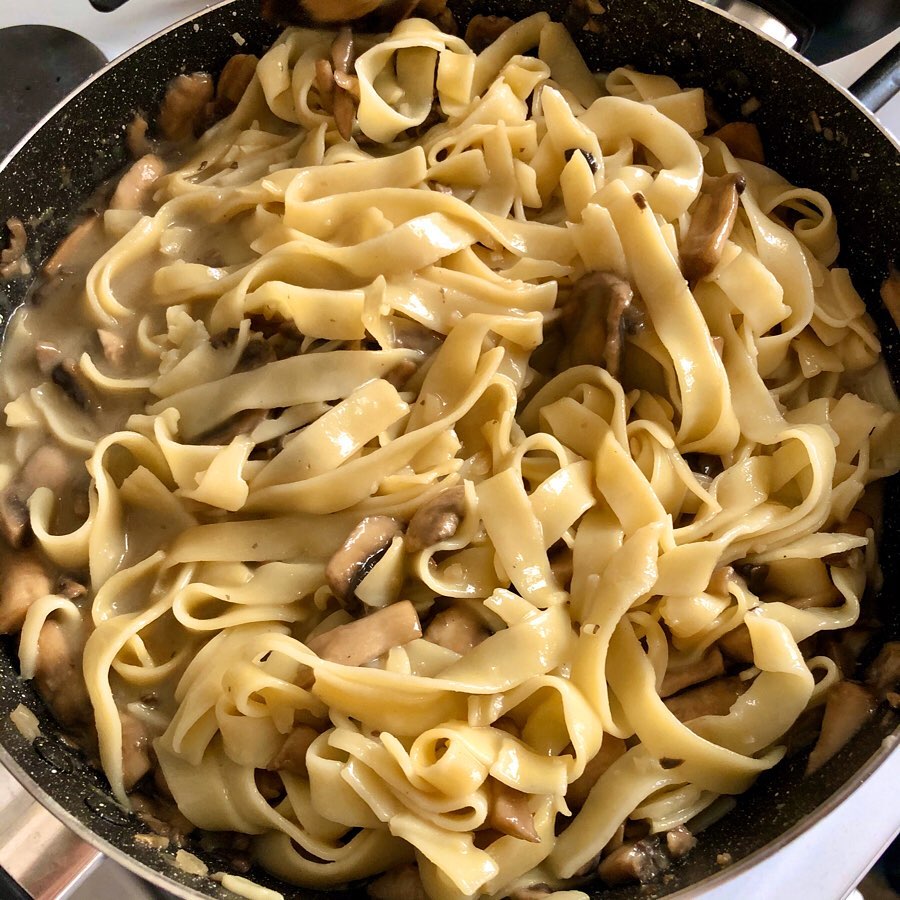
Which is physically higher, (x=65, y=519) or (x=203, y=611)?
(x=203, y=611)

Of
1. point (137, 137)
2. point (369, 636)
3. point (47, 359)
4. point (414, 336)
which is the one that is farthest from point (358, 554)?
point (137, 137)

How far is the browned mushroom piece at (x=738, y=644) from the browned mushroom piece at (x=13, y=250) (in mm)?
2297

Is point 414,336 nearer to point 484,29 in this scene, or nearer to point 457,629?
point 457,629

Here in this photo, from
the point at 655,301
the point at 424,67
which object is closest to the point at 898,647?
the point at 655,301

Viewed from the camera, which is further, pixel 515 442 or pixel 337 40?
pixel 337 40

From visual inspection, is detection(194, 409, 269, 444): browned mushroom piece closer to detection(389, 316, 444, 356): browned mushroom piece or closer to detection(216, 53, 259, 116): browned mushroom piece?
detection(389, 316, 444, 356): browned mushroom piece

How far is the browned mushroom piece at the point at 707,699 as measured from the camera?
2.28 meters

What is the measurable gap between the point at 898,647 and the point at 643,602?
0.61 m

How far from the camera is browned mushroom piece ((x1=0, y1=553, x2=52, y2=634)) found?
2.38 metres

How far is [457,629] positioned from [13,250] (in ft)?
5.85

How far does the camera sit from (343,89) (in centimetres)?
287

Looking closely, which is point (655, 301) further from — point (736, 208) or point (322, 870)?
point (322, 870)

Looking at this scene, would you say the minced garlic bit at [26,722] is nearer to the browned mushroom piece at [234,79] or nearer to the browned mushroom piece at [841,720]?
the browned mushroom piece at [841,720]

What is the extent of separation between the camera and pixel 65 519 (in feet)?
8.48
